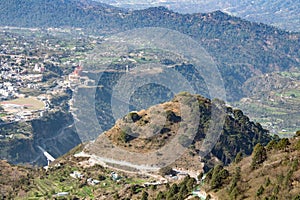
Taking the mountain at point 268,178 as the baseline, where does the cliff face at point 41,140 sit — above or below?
below

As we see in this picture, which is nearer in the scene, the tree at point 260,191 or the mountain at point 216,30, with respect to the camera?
the tree at point 260,191

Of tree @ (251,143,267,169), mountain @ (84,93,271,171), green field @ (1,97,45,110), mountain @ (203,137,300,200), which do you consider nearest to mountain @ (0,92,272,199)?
mountain @ (84,93,271,171)

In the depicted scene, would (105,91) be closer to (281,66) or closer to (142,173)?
(142,173)

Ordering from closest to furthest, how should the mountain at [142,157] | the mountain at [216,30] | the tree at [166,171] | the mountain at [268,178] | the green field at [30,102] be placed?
the mountain at [268,178], the mountain at [142,157], the tree at [166,171], the green field at [30,102], the mountain at [216,30]

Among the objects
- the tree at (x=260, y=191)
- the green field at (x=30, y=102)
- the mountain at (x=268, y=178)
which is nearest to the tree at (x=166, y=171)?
the mountain at (x=268, y=178)

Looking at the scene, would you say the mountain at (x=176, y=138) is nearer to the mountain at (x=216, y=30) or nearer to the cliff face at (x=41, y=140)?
the cliff face at (x=41, y=140)

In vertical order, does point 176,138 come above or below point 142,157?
above

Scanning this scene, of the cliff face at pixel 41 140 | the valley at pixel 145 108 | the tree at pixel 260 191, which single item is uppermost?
the tree at pixel 260 191

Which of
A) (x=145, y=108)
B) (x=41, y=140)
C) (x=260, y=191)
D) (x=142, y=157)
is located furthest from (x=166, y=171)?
(x=145, y=108)

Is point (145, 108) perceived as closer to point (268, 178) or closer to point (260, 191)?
point (268, 178)
